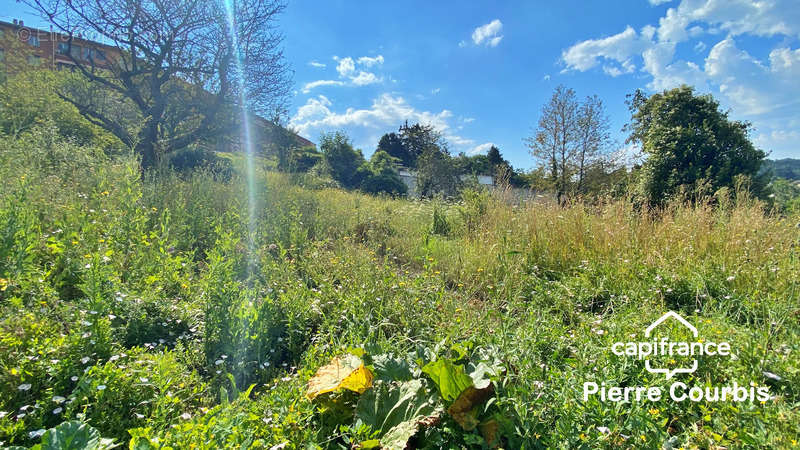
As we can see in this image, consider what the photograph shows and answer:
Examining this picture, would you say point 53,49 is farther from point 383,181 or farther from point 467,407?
point 383,181

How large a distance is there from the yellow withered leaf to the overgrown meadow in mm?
12

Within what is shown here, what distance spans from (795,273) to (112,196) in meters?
6.15

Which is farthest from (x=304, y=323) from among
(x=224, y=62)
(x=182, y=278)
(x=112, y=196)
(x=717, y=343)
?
(x=224, y=62)

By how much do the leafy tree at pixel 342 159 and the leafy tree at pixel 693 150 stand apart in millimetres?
15250

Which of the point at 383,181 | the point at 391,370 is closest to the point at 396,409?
the point at 391,370

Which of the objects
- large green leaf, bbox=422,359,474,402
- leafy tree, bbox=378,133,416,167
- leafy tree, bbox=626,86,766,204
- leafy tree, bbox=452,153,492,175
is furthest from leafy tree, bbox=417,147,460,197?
large green leaf, bbox=422,359,474,402

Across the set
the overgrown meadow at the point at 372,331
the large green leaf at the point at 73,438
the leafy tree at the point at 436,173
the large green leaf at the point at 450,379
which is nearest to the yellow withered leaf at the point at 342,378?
the overgrown meadow at the point at 372,331

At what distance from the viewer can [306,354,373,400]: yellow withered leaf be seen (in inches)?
50.2

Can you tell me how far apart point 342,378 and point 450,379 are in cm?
46

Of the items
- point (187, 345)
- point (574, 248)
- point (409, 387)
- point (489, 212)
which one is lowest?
point (187, 345)

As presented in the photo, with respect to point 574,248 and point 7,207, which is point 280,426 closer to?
point 7,207

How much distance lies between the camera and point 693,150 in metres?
8.85

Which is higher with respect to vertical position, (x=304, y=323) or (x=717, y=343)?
(x=717, y=343)

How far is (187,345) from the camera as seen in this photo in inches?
75.1
